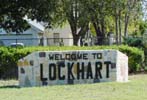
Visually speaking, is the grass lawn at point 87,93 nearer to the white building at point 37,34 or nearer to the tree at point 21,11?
the tree at point 21,11

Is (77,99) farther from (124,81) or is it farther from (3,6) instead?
(3,6)

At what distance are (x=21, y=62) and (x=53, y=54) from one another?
117 cm

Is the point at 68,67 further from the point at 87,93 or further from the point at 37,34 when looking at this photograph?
the point at 37,34

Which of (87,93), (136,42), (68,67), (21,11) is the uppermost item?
(21,11)

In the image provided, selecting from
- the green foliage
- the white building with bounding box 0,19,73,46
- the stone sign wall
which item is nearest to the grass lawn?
the stone sign wall

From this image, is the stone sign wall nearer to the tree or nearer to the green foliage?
the green foliage

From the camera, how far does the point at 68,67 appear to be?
1597cm

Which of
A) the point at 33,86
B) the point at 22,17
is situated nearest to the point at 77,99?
the point at 33,86

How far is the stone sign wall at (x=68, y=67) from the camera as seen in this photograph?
15.9m

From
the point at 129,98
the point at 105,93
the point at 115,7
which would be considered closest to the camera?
the point at 129,98

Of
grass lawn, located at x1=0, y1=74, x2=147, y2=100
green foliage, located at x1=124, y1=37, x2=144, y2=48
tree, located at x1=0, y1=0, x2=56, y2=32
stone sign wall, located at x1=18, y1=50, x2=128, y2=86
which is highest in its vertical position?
tree, located at x1=0, y1=0, x2=56, y2=32

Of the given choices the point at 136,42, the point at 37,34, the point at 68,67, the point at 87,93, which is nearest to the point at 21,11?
the point at 136,42

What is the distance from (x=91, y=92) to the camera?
13.0 metres

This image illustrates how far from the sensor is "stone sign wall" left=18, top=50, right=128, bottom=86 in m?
15.9
